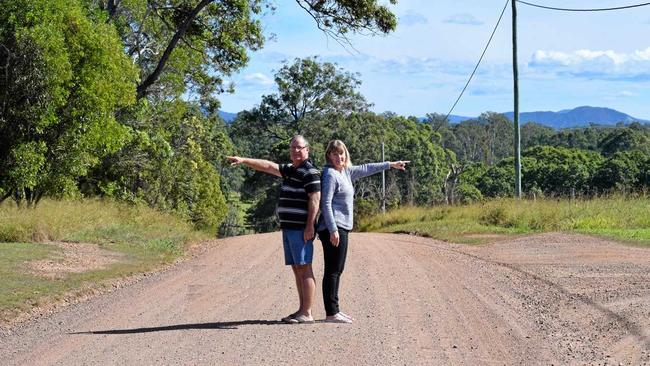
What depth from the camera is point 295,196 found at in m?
8.61

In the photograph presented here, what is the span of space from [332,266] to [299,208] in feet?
2.39

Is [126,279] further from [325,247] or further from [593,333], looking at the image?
[593,333]

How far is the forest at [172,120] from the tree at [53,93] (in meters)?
0.03

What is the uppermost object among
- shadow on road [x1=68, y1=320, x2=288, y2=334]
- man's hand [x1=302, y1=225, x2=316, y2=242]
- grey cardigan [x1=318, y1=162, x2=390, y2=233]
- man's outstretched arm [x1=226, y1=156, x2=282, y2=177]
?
man's outstretched arm [x1=226, y1=156, x2=282, y2=177]

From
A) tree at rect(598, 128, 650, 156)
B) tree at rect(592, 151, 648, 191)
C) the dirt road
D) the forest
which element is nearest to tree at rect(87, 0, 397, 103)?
the forest

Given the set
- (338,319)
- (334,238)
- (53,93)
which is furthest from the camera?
(53,93)

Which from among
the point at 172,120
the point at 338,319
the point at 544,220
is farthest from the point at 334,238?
the point at 172,120

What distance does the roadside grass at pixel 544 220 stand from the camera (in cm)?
1998

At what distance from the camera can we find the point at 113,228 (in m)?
19.1

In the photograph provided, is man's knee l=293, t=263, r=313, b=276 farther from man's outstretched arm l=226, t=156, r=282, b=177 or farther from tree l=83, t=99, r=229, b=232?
tree l=83, t=99, r=229, b=232

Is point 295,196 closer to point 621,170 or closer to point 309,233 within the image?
point 309,233

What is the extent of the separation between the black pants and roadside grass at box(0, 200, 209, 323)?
3.67 meters

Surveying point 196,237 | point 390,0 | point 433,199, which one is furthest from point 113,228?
point 433,199

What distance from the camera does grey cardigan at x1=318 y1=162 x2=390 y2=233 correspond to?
27.9ft
